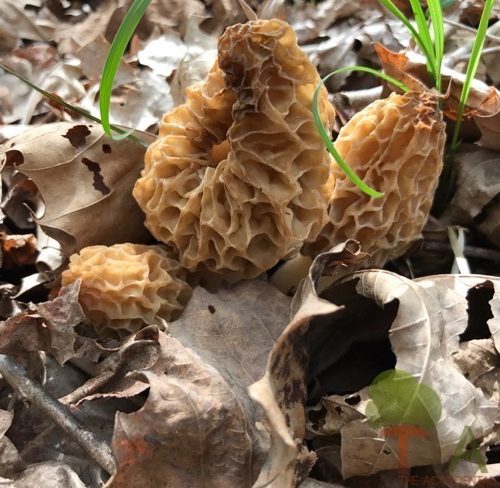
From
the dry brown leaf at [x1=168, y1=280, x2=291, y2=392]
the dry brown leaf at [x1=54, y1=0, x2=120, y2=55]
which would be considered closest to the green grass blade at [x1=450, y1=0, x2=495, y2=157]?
the dry brown leaf at [x1=168, y1=280, x2=291, y2=392]

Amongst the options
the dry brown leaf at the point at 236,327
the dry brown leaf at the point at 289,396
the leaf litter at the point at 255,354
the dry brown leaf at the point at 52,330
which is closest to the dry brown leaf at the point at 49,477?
the leaf litter at the point at 255,354

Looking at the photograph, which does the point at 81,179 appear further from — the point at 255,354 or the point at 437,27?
the point at 437,27

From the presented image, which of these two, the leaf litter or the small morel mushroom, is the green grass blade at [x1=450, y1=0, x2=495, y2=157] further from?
the small morel mushroom

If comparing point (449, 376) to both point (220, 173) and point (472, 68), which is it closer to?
point (220, 173)

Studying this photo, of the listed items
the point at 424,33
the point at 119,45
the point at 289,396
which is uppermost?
the point at 119,45

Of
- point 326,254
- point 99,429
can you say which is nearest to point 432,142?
point 326,254

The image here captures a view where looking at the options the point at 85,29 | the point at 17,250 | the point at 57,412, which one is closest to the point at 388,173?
the point at 57,412

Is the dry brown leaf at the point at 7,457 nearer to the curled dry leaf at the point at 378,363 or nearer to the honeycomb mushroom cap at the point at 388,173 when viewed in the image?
the curled dry leaf at the point at 378,363
